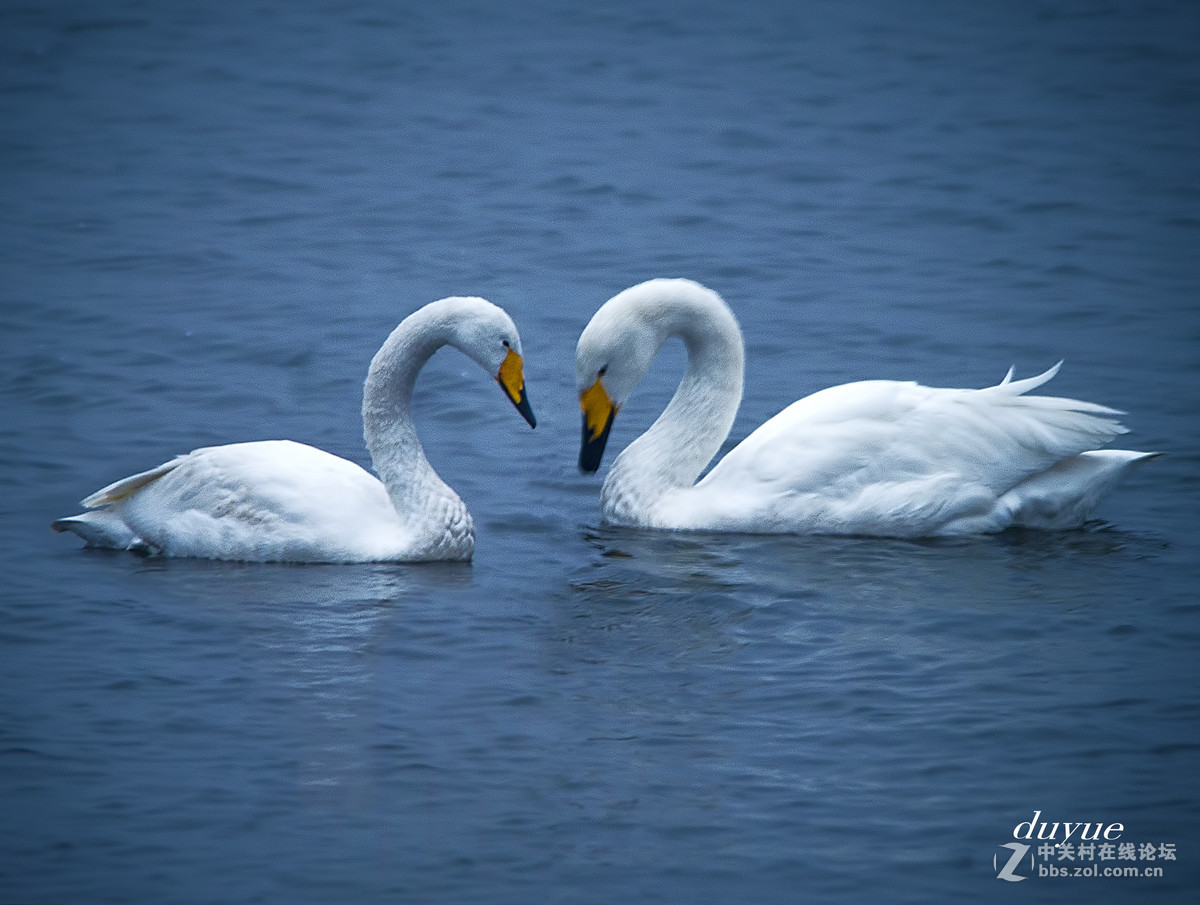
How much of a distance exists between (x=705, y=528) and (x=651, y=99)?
9.90 m

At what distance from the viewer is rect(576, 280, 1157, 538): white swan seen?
33.1ft

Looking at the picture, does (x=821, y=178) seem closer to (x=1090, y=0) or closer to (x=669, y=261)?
(x=669, y=261)

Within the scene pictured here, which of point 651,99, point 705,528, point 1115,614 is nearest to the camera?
point 1115,614

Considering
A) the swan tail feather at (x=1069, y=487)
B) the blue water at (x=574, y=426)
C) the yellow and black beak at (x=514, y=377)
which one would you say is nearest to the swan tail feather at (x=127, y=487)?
the blue water at (x=574, y=426)

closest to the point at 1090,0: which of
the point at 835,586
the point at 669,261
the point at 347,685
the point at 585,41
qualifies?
the point at 585,41

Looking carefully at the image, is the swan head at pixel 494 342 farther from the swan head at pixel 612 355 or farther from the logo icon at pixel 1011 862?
the logo icon at pixel 1011 862

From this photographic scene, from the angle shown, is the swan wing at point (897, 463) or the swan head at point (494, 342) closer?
the swan head at point (494, 342)

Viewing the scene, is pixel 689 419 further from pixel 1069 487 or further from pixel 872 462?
pixel 1069 487

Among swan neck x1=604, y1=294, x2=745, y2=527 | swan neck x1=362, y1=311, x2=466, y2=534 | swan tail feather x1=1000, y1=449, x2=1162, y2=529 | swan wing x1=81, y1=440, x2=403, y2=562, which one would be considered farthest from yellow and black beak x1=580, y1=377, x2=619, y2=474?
swan tail feather x1=1000, y1=449, x2=1162, y2=529

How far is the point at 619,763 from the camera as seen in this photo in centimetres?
752

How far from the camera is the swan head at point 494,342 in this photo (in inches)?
376

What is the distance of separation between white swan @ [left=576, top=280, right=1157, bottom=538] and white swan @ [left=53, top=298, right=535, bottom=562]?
2.81 feet

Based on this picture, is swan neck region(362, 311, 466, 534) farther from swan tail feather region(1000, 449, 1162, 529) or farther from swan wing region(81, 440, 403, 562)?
swan tail feather region(1000, 449, 1162, 529)

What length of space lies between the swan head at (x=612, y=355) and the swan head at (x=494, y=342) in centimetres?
80
